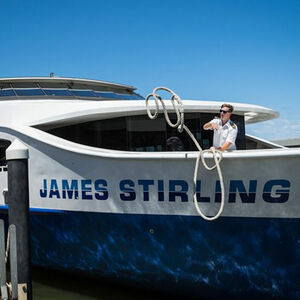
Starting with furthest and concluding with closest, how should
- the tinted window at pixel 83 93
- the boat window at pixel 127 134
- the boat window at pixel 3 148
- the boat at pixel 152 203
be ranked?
1. the tinted window at pixel 83 93
2. the boat window at pixel 3 148
3. the boat window at pixel 127 134
4. the boat at pixel 152 203

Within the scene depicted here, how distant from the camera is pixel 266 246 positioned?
4.23 metres

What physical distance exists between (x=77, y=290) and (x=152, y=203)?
68.7 inches

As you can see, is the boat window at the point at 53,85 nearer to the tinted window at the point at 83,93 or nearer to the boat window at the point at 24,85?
the boat window at the point at 24,85

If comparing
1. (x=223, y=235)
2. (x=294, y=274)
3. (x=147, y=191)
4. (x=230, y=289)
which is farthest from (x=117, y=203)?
(x=294, y=274)

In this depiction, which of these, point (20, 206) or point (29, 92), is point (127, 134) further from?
point (29, 92)

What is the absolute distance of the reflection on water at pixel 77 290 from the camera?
5.03 m

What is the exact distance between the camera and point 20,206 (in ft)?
13.0

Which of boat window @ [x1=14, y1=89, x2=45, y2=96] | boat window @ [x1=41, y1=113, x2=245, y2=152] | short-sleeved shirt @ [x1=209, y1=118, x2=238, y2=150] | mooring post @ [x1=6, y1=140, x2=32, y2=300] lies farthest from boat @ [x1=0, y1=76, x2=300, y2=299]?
boat window @ [x1=14, y1=89, x2=45, y2=96]

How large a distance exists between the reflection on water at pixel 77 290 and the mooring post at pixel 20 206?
4.29 ft

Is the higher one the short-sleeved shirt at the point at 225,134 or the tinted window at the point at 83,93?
the tinted window at the point at 83,93

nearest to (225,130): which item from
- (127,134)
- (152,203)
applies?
(152,203)

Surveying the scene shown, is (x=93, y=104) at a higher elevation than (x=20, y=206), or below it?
higher

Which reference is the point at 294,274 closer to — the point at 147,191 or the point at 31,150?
the point at 147,191

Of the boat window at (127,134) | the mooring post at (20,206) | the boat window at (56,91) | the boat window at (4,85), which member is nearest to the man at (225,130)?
the boat window at (127,134)
